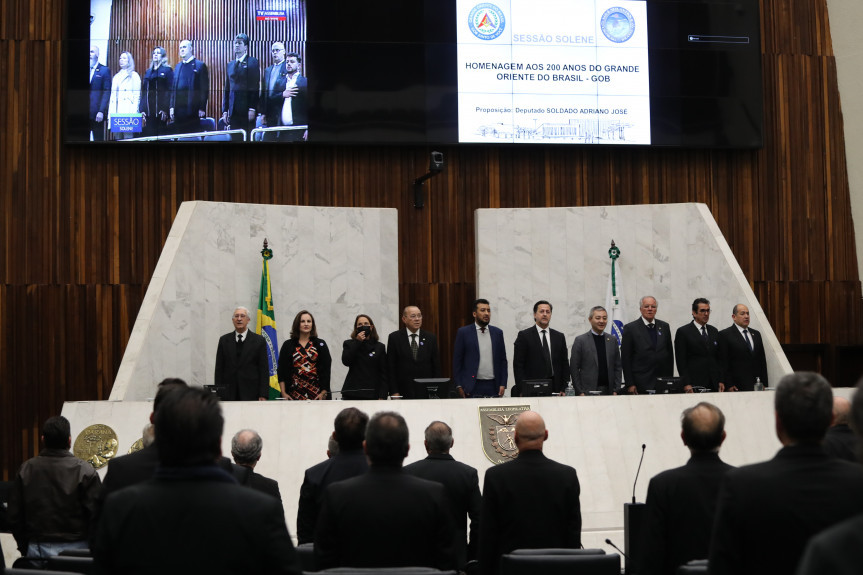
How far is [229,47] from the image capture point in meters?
12.4

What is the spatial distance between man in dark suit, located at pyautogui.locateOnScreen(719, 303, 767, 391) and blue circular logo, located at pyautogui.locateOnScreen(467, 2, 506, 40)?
16.2 feet

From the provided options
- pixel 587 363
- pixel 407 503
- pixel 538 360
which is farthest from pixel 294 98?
pixel 407 503

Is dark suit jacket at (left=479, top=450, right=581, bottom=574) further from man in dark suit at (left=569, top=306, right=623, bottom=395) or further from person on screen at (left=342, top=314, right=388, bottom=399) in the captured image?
man in dark suit at (left=569, top=306, right=623, bottom=395)

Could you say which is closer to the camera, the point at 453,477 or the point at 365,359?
the point at 453,477

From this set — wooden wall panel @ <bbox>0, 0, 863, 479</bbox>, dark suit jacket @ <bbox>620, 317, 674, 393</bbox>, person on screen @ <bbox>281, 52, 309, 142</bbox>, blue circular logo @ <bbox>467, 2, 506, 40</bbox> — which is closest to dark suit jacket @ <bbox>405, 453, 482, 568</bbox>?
dark suit jacket @ <bbox>620, 317, 674, 393</bbox>

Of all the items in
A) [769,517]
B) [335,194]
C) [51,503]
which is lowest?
[51,503]

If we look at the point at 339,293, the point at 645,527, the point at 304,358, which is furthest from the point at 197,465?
the point at 339,293

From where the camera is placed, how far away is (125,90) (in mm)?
12211

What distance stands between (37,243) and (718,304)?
7.93 metres

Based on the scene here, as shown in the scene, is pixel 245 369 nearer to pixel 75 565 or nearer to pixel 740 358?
pixel 740 358

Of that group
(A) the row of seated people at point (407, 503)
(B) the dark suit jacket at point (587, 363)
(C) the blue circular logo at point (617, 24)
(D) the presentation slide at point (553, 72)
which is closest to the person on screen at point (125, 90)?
(D) the presentation slide at point (553, 72)

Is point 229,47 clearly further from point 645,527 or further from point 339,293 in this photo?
point 645,527

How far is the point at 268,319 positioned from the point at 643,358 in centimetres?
410

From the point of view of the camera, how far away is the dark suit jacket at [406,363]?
30.4 ft
